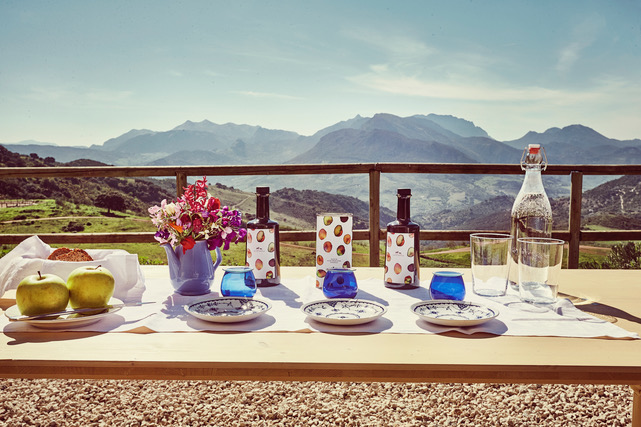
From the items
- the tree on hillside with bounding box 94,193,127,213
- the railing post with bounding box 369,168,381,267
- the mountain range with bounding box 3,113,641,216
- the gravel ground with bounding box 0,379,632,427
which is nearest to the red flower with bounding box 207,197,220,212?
the gravel ground with bounding box 0,379,632,427

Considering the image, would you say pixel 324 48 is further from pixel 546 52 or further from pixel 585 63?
pixel 585 63

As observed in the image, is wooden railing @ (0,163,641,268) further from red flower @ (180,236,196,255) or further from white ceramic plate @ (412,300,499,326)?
white ceramic plate @ (412,300,499,326)

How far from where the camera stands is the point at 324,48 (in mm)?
43969

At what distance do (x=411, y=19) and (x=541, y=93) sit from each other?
47.1ft

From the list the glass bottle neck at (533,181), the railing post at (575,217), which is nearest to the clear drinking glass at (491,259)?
the glass bottle neck at (533,181)

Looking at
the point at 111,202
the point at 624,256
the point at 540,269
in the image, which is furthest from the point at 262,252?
the point at 111,202

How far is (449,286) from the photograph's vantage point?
3.55 ft

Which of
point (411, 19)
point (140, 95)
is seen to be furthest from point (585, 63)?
point (140, 95)

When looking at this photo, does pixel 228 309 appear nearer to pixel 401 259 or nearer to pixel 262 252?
pixel 262 252

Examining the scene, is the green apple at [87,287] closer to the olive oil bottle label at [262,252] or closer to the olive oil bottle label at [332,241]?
the olive oil bottle label at [262,252]

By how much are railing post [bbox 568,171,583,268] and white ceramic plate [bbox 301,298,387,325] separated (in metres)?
2.64

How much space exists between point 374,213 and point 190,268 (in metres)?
2.04

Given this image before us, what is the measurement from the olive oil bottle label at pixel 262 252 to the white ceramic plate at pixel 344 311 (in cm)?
30

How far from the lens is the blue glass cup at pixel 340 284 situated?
1.11 m
